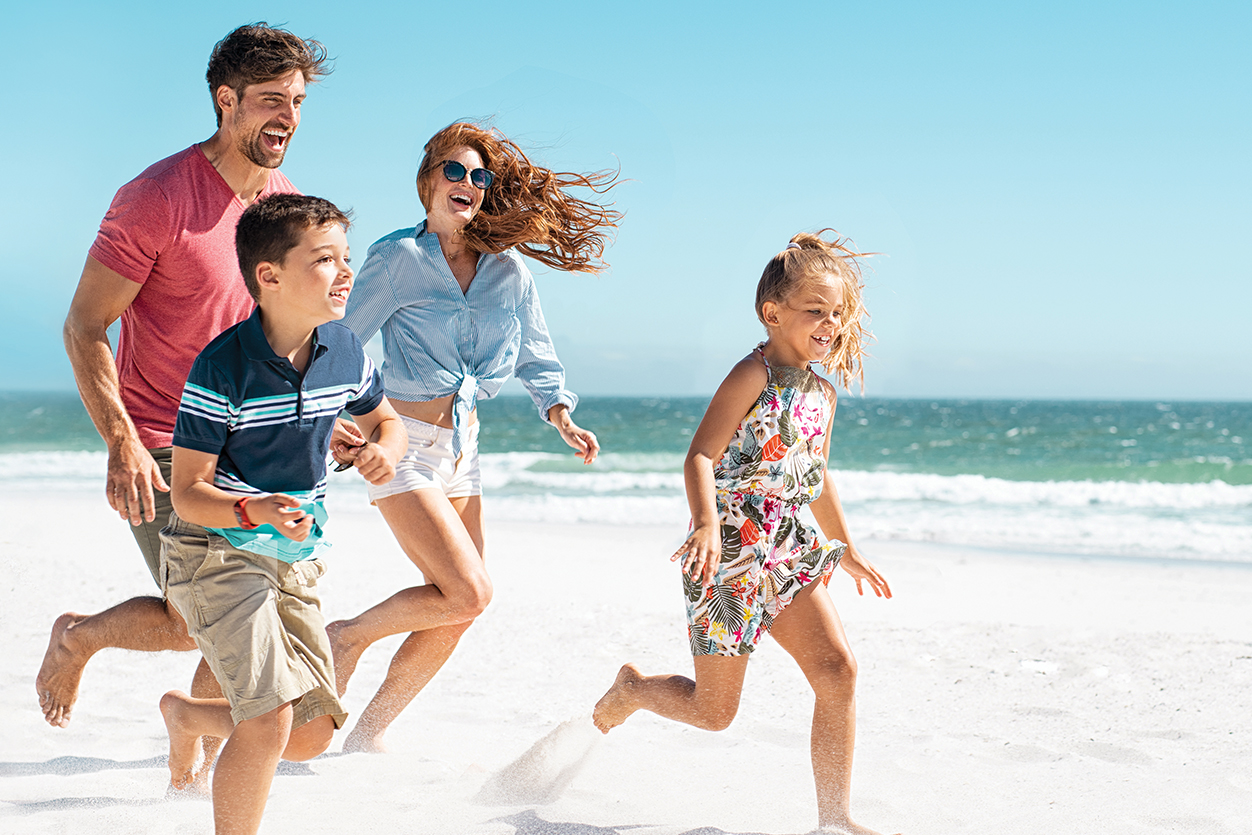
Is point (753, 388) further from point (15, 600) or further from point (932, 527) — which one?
point (932, 527)

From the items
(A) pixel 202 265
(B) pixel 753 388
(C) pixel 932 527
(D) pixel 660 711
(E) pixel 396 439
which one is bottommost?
(C) pixel 932 527

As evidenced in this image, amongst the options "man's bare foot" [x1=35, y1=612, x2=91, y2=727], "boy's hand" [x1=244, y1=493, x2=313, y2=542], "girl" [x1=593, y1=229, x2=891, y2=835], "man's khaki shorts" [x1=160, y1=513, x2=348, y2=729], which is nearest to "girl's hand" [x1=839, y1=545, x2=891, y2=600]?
"girl" [x1=593, y1=229, x2=891, y2=835]

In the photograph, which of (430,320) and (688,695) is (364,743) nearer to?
(688,695)

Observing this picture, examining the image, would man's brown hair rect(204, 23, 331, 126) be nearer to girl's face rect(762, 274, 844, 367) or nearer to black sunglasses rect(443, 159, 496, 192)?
black sunglasses rect(443, 159, 496, 192)

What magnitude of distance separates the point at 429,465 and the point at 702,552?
1063 mm

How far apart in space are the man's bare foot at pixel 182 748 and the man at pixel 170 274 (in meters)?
0.20

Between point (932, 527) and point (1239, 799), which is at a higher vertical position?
point (1239, 799)

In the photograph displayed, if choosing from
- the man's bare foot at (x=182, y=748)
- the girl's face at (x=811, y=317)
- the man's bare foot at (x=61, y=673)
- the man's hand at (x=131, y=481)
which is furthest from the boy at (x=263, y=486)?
the girl's face at (x=811, y=317)

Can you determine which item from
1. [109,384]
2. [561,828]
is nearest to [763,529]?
[561,828]

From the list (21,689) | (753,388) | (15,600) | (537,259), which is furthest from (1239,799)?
(15,600)

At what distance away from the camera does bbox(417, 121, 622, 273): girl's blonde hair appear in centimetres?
335

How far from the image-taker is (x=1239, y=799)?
10.6 ft

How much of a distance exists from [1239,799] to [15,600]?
621 centimetres

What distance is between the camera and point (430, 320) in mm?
3227
